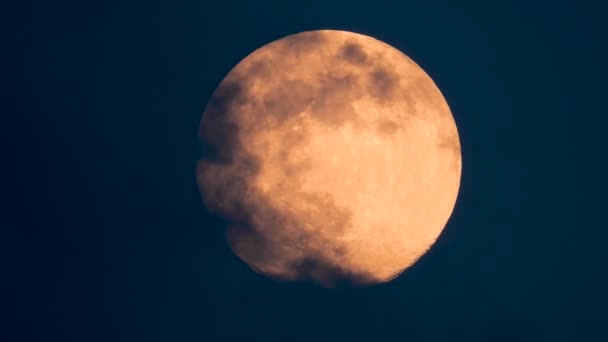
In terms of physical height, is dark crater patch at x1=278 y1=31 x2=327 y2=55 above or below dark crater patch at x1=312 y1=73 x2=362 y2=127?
above

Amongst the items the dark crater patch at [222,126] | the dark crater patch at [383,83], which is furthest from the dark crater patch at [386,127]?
the dark crater patch at [222,126]

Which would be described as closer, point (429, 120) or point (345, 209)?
point (345, 209)

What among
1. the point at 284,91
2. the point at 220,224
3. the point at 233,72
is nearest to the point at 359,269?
the point at 220,224

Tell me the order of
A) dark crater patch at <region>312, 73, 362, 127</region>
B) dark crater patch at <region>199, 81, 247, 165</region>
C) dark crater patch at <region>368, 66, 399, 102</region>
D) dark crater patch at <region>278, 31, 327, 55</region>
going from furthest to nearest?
dark crater patch at <region>278, 31, 327, 55</region> → dark crater patch at <region>199, 81, 247, 165</region> → dark crater patch at <region>368, 66, 399, 102</region> → dark crater patch at <region>312, 73, 362, 127</region>

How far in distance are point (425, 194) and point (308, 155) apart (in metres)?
1.45

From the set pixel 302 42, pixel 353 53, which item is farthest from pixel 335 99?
pixel 302 42

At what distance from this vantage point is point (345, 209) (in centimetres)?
470

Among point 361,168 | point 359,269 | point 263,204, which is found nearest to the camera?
point 361,168

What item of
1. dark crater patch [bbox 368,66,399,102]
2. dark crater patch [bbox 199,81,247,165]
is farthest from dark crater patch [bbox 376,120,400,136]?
dark crater patch [bbox 199,81,247,165]

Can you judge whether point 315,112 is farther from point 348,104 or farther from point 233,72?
point 233,72

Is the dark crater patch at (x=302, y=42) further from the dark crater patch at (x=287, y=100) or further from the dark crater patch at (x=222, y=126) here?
the dark crater patch at (x=222, y=126)

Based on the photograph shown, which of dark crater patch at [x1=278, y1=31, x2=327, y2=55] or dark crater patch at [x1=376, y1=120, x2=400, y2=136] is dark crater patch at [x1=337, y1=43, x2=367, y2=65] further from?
dark crater patch at [x1=376, y1=120, x2=400, y2=136]

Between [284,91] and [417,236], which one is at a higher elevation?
[284,91]

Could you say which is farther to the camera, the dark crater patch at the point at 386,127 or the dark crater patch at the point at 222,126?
the dark crater patch at the point at 222,126
